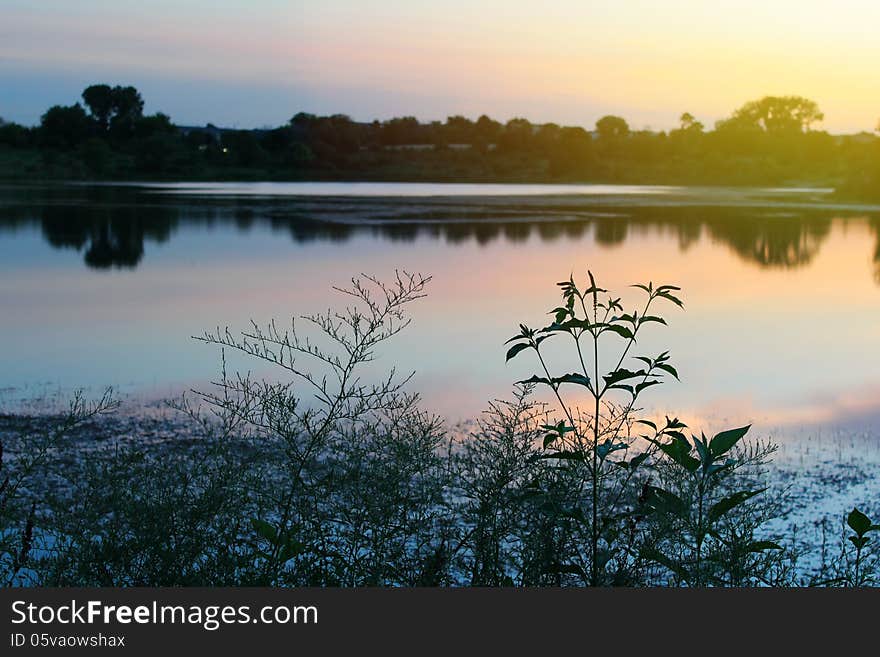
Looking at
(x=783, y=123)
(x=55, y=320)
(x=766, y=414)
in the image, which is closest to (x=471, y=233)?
(x=55, y=320)

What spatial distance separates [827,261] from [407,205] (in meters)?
28.9

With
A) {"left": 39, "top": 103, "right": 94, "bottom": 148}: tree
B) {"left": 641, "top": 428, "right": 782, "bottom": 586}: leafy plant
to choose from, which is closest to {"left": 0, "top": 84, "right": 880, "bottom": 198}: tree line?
{"left": 39, "top": 103, "right": 94, "bottom": 148}: tree

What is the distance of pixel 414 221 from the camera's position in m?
44.0

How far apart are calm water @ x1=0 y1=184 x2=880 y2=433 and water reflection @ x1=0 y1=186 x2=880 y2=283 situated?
20 centimetres

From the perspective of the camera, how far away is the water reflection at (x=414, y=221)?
118 ft

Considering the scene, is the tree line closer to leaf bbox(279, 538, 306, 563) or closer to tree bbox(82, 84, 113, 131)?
tree bbox(82, 84, 113, 131)

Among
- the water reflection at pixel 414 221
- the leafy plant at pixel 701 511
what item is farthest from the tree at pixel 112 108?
the leafy plant at pixel 701 511

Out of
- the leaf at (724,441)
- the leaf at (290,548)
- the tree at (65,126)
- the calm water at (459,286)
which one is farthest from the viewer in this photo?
the tree at (65,126)

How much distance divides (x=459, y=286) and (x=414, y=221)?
19076 millimetres

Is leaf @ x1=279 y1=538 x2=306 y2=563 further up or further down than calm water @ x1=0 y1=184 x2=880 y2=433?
further up

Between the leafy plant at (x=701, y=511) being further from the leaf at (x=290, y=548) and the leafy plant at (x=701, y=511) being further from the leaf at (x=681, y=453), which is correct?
the leaf at (x=290, y=548)

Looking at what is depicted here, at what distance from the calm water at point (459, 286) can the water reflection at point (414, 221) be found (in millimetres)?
201

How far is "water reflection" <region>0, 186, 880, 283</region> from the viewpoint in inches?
A: 1421

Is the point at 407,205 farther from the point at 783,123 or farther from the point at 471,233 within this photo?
the point at 783,123
